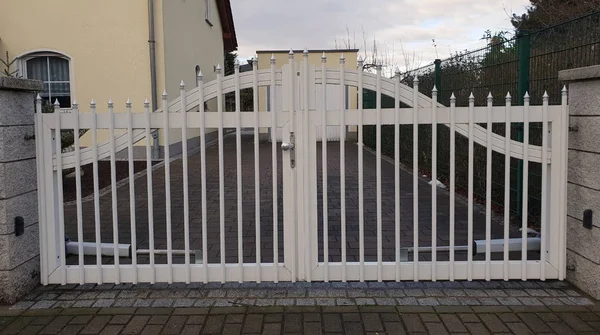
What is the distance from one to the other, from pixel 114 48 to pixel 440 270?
Result: 1122 cm

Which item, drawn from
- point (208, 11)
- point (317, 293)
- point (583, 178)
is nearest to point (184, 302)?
point (317, 293)

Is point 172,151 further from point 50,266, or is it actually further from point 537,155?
point 537,155

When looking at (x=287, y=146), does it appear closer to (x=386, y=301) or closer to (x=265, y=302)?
(x=265, y=302)

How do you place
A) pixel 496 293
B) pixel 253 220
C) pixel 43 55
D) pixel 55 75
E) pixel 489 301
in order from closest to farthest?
pixel 489 301, pixel 496 293, pixel 253 220, pixel 43 55, pixel 55 75

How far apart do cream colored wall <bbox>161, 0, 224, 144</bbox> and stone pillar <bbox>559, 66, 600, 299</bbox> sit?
419 inches

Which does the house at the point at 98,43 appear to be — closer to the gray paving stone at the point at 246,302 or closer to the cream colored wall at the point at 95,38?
the cream colored wall at the point at 95,38

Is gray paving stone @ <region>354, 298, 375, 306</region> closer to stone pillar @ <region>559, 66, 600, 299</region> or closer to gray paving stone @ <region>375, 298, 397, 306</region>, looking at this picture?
gray paving stone @ <region>375, 298, 397, 306</region>

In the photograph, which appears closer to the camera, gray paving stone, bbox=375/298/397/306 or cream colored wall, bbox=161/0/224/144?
gray paving stone, bbox=375/298/397/306

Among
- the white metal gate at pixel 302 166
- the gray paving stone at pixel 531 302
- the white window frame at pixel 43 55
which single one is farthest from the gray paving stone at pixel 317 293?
the white window frame at pixel 43 55

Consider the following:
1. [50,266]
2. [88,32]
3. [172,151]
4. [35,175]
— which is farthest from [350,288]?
[88,32]

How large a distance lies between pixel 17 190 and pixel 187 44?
12.7 meters

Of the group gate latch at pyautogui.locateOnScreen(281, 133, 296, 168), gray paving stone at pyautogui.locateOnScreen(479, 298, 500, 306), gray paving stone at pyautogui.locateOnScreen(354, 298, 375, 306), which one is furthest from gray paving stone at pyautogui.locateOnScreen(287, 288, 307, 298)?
gray paving stone at pyautogui.locateOnScreen(479, 298, 500, 306)

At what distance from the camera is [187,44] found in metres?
15.8

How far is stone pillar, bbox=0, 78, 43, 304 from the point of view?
3.66 metres
